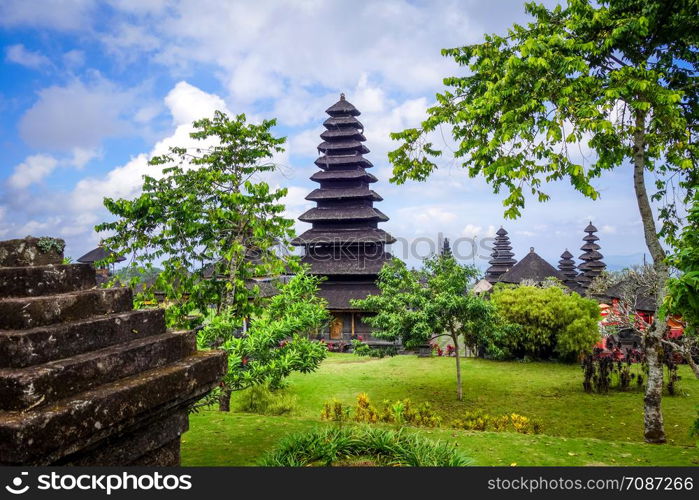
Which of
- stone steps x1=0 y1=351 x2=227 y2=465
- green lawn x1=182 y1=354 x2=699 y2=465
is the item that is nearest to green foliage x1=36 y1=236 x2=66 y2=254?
stone steps x1=0 y1=351 x2=227 y2=465

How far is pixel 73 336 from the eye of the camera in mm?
2955

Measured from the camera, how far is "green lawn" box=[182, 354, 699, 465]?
8078mm

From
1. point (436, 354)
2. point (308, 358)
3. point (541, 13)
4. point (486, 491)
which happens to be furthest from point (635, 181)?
point (436, 354)

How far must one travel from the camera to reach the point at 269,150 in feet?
41.6

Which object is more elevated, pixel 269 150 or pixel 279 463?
pixel 269 150

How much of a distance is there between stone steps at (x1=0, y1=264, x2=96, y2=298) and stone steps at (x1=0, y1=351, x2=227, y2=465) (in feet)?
2.74

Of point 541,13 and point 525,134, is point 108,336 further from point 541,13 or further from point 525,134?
point 541,13

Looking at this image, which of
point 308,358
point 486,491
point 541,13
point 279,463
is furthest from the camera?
point 541,13

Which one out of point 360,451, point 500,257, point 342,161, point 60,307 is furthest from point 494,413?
point 500,257

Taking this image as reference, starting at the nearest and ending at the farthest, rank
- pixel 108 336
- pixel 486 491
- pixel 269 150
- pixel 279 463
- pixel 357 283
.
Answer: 1. pixel 108 336
2. pixel 486 491
3. pixel 279 463
4. pixel 269 150
5. pixel 357 283

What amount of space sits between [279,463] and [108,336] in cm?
279

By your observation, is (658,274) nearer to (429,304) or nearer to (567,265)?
(429,304)

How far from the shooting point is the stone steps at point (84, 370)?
2498mm

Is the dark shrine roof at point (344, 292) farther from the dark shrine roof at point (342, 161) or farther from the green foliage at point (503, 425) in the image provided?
the green foliage at point (503, 425)
